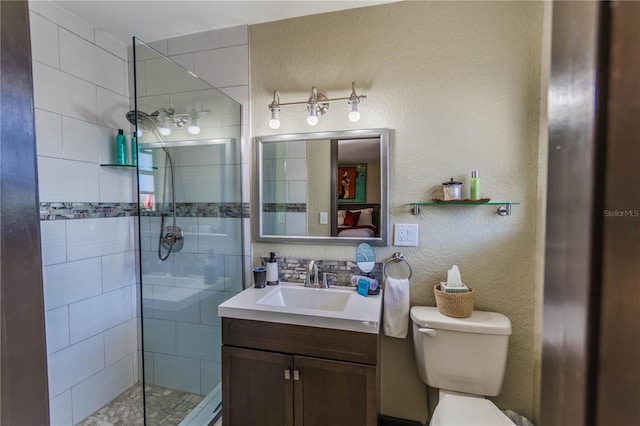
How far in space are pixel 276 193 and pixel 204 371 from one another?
1.21 meters

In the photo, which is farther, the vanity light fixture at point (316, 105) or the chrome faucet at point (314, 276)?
the chrome faucet at point (314, 276)

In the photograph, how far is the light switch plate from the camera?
5.10 ft

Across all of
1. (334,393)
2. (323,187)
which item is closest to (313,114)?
(323,187)

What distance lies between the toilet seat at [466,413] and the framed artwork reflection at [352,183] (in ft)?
3.54

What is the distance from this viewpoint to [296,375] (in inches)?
49.2

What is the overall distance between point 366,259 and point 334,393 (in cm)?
68

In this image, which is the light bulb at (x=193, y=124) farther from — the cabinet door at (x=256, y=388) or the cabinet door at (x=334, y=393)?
the cabinet door at (x=334, y=393)

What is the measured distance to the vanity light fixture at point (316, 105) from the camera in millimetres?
1550

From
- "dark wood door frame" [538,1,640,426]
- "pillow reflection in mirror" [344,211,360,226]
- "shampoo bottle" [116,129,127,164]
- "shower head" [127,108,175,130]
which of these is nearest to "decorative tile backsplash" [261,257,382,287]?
"pillow reflection in mirror" [344,211,360,226]

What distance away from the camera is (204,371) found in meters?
1.68

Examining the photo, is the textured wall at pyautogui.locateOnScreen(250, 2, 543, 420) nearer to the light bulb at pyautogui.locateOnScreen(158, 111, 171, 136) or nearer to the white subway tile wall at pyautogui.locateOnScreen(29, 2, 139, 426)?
the light bulb at pyautogui.locateOnScreen(158, 111, 171, 136)

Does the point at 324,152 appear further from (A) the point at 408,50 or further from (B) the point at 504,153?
(B) the point at 504,153

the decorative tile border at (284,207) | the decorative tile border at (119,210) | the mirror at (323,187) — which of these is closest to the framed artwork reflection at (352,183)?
the mirror at (323,187)

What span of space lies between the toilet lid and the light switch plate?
0.76m
